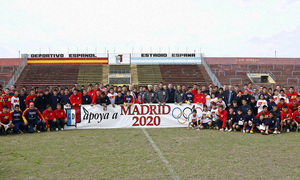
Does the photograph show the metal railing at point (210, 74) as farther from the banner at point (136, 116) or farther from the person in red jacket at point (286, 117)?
the person in red jacket at point (286, 117)

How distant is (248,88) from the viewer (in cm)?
1165

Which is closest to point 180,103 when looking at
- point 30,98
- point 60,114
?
point 60,114

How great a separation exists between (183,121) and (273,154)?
5.39 meters

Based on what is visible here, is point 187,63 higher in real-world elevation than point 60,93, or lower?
higher

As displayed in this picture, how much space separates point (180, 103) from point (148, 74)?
2872 cm

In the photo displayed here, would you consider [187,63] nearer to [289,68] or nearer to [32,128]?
[289,68]

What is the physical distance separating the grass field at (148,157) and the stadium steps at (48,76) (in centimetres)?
2827

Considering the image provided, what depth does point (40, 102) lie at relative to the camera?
1063 centimetres

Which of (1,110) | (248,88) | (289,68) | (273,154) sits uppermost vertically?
(289,68)

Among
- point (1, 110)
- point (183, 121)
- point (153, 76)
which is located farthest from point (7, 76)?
point (183, 121)

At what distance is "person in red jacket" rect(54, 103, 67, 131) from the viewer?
10398 mm

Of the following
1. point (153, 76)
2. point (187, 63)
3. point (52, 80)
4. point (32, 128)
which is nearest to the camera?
point (32, 128)

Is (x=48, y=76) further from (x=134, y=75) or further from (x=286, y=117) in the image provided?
(x=286, y=117)

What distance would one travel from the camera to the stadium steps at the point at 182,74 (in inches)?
1444
